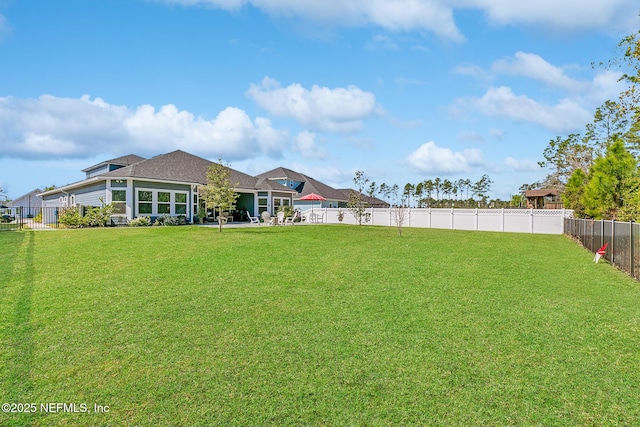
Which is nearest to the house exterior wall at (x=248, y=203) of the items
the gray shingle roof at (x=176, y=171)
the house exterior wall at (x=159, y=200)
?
the gray shingle roof at (x=176, y=171)

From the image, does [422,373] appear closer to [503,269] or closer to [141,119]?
[503,269]

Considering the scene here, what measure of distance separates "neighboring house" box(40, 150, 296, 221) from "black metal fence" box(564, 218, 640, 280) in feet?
55.6

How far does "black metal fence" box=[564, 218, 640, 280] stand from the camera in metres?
7.51

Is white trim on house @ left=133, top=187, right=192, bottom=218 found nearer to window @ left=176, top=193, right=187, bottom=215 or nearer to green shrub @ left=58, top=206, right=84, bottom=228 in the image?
window @ left=176, top=193, right=187, bottom=215

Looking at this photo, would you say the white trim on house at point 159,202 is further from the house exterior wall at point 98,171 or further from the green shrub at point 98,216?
the house exterior wall at point 98,171

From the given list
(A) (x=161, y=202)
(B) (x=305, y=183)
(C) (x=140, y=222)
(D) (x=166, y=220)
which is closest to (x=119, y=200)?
(C) (x=140, y=222)

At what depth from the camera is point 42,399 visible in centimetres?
272

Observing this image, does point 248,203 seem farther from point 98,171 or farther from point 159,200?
point 98,171

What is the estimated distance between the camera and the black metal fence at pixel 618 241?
7508 mm

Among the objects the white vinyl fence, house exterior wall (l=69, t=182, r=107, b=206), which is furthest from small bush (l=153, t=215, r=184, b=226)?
the white vinyl fence

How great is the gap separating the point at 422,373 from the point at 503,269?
566 cm

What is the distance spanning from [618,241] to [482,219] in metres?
15.0

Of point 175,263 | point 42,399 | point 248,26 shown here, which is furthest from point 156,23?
point 42,399

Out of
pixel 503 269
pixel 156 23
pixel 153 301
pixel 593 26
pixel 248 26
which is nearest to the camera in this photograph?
pixel 153 301
